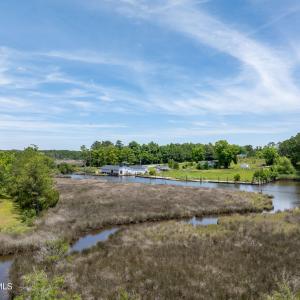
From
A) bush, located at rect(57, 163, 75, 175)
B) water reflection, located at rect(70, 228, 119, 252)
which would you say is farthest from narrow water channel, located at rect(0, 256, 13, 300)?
bush, located at rect(57, 163, 75, 175)

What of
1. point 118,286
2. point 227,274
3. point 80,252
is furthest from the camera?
point 80,252

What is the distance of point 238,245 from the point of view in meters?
25.0

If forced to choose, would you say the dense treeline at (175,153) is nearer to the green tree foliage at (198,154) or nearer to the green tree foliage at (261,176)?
the green tree foliage at (198,154)

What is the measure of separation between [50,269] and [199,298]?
30.7 feet

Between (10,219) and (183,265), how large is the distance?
20685 mm

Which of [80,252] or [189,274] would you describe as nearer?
[189,274]

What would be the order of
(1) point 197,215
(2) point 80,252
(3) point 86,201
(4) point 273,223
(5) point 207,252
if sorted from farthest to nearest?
(3) point 86,201, (1) point 197,215, (4) point 273,223, (2) point 80,252, (5) point 207,252

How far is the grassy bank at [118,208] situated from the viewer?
28591mm

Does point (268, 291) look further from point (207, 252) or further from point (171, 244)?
point (171, 244)

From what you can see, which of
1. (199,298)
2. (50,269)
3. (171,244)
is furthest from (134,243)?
(199,298)

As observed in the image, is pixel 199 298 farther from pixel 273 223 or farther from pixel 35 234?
pixel 273 223

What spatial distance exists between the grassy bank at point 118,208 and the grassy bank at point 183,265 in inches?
185

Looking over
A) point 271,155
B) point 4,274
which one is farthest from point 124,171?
→ point 4,274

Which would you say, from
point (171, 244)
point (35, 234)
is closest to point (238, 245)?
point (171, 244)
